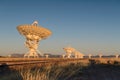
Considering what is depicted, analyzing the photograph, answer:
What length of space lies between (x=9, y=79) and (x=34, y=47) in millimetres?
57965

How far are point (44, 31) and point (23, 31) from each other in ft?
15.8

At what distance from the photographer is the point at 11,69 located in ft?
57.0

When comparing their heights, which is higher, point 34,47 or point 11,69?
point 34,47

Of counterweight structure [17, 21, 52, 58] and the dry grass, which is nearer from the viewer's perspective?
the dry grass

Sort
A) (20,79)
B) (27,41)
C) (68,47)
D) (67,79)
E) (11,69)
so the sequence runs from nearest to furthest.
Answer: (20,79) → (67,79) → (11,69) → (27,41) → (68,47)

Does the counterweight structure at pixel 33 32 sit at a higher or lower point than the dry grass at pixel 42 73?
higher

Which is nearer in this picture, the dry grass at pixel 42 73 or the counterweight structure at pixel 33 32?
the dry grass at pixel 42 73

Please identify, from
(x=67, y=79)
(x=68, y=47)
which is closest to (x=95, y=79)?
(x=67, y=79)

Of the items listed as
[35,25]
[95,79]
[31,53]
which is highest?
[35,25]

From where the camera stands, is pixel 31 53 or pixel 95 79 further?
pixel 31 53

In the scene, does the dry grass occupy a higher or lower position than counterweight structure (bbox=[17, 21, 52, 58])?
lower

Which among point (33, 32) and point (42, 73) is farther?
point (33, 32)

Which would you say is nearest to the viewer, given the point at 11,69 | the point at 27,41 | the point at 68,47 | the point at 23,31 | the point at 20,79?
the point at 20,79

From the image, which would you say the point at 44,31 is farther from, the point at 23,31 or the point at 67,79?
the point at 67,79
